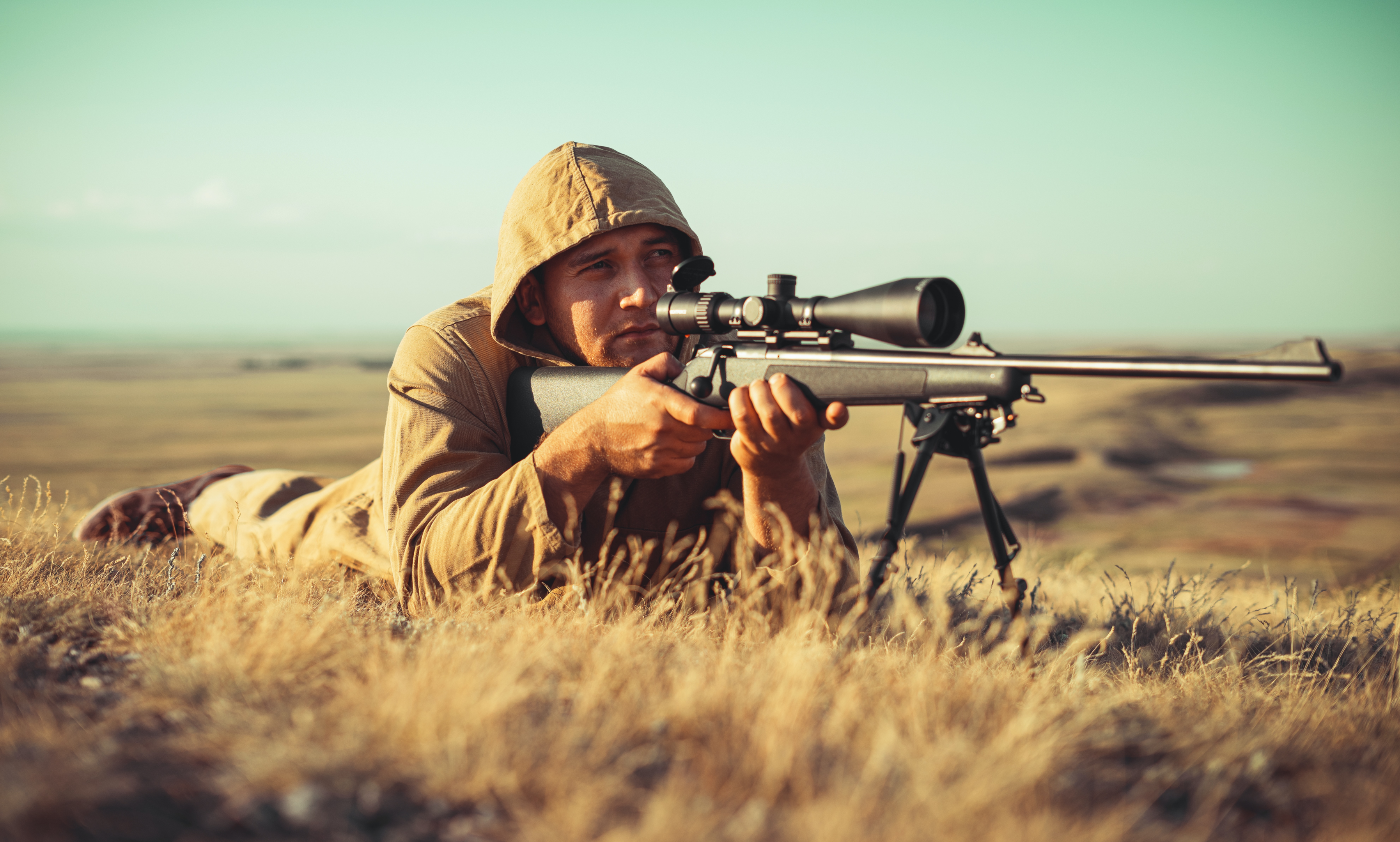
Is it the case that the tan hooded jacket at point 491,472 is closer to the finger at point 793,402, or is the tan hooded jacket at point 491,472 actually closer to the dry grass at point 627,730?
the dry grass at point 627,730

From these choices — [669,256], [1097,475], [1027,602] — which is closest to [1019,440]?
[1097,475]

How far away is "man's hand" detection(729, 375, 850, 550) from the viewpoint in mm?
3189

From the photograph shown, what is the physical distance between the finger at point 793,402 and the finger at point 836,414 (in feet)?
0.16

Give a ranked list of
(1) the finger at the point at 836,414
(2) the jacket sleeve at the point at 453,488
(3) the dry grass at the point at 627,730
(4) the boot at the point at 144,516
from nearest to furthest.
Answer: (3) the dry grass at the point at 627,730
(1) the finger at the point at 836,414
(2) the jacket sleeve at the point at 453,488
(4) the boot at the point at 144,516

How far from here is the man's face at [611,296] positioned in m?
4.29

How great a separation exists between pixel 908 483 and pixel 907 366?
0.40m

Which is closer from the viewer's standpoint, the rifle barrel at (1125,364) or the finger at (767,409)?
the rifle barrel at (1125,364)

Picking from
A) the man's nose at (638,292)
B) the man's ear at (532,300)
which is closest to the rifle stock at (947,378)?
the man's nose at (638,292)

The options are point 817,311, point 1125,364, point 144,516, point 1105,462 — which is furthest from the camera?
point 1105,462

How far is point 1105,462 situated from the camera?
59.9 ft

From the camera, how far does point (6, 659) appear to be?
102 inches

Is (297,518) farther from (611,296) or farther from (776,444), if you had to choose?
(776,444)

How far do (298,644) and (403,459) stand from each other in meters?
1.33

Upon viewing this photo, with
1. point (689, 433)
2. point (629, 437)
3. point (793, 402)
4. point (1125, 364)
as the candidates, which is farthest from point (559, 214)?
point (1125, 364)
